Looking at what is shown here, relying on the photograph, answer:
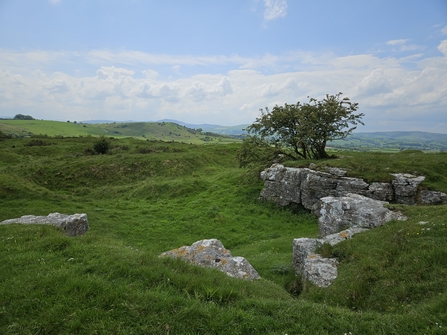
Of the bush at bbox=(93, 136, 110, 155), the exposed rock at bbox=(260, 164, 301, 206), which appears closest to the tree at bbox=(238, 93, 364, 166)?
the exposed rock at bbox=(260, 164, 301, 206)

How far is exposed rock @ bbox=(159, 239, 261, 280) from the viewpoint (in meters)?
11.0

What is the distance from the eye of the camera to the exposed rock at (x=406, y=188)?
20438 mm

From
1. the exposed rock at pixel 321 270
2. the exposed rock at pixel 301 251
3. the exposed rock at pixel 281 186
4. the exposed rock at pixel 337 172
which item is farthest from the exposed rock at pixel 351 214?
the exposed rock at pixel 281 186

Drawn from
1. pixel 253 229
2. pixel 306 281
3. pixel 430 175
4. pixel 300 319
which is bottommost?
pixel 253 229

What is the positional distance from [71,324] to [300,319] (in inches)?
209

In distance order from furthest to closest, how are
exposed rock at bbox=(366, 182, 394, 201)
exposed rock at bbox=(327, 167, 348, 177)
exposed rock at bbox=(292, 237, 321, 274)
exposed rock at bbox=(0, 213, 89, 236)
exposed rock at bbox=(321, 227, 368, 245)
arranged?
exposed rock at bbox=(327, 167, 348, 177), exposed rock at bbox=(366, 182, 394, 201), exposed rock at bbox=(0, 213, 89, 236), exposed rock at bbox=(321, 227, 368, 245), exposed rock at bbox=(292, 237, 321, 274)

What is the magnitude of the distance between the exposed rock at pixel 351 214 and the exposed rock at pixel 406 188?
649cm

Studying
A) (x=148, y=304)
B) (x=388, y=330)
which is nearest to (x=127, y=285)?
(x=148, y=304)

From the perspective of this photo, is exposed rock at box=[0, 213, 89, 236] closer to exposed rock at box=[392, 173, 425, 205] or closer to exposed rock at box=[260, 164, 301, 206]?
exposed rock at box=[260, 164, 301, 206]

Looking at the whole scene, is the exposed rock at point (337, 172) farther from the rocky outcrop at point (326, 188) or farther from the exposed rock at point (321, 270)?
the exposed rock at point (321, 270)

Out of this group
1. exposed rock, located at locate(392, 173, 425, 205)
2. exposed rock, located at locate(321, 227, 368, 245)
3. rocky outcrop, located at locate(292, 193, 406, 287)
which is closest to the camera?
rocky outcrop, located at locate(292, 193, 406, 287)

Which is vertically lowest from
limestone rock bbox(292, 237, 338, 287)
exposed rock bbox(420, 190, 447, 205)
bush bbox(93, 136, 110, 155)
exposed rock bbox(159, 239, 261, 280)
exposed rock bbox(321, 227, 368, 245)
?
exposed rock bbox(159, 239, 261, 280)

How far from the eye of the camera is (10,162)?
4322 centimetres

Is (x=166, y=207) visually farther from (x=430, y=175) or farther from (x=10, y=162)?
(x=10, y=162)
